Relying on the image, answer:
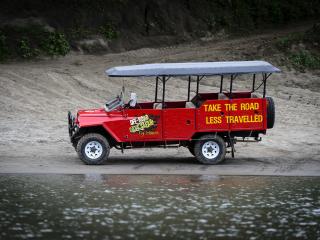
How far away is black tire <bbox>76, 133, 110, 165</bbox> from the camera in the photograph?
18109 mm

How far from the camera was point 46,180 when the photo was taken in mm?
16469

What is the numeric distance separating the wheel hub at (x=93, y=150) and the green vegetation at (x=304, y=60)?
1730 centimetres

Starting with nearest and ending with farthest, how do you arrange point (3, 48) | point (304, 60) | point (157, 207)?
point (157, 207)
point (3, 48)
point (304, 60)

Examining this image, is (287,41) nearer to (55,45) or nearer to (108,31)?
(108,31)

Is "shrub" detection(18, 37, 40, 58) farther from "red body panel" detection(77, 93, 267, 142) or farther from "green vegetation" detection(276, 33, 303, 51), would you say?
"red body panel" detection(77, 93, 267, 142)

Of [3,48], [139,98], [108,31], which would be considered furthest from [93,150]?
[108,31]

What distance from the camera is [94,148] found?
1823 centimetres

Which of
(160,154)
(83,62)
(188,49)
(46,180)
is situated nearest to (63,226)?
(46,180)

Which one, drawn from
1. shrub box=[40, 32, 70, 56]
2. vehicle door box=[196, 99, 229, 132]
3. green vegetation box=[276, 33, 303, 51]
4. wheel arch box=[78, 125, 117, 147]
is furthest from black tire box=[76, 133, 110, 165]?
green vegetation box=[276, 33, 303, 51]

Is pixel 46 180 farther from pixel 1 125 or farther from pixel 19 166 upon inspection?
pixel 1 125

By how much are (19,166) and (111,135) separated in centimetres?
229

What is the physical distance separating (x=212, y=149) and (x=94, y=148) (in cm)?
281

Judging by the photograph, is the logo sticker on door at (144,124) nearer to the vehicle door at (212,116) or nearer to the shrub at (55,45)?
the vehicle door at (212,116)

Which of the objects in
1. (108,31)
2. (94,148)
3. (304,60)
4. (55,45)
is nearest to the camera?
(94,148)
